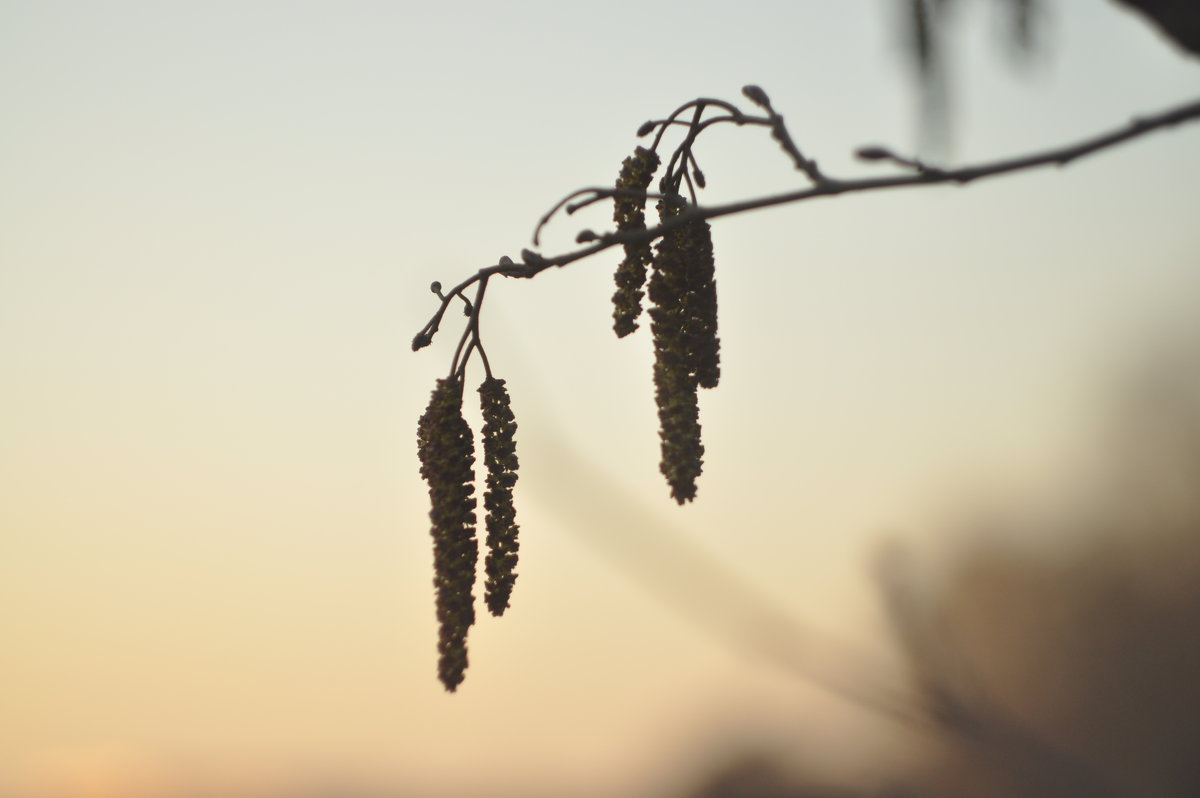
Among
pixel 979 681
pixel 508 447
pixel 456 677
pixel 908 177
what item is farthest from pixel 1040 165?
pixel 979 681

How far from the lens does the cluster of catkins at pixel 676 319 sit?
1.70 m

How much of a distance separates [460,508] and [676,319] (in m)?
0.42

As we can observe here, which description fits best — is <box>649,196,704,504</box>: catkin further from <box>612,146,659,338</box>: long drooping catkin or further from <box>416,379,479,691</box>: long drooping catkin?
<box>416,379,479,691</box>: long drooping catkin

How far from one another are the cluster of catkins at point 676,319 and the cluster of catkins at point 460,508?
239 mm

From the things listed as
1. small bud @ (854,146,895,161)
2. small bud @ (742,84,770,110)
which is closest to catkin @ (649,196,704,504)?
small bud @ (742,84,770,110)

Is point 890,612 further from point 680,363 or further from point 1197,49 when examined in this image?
point 1197,49

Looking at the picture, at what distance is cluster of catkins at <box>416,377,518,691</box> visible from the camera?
1668 mm

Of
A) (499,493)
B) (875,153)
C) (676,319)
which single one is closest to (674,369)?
(676,319)

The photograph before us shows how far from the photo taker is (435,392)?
5.65 feet

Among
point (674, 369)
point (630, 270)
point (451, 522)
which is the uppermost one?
point (630, 270)

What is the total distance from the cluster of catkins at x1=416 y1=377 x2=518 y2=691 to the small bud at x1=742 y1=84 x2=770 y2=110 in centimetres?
57

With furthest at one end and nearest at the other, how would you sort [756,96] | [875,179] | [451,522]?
[451,522] → [756,96] → [875,179]

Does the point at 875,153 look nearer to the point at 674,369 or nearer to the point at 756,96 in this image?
the point at 756,96

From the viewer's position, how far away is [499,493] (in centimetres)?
178
